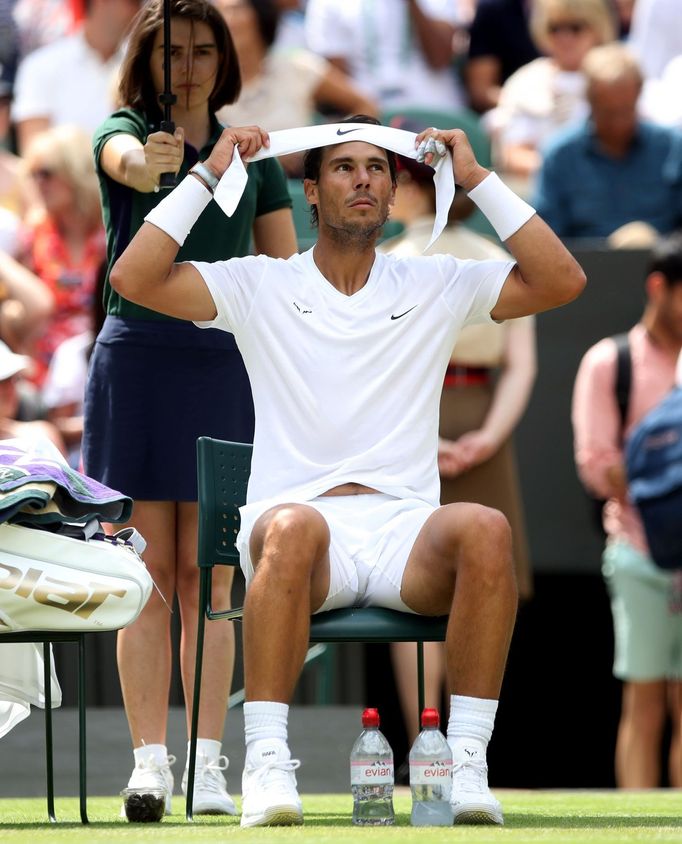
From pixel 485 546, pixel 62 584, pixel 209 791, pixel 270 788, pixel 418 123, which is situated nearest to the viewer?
pixel 270 788

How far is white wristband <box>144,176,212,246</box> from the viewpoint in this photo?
463 centimetres

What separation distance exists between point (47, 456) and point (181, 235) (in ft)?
2.13

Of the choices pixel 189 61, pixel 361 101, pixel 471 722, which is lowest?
pixel 471 722

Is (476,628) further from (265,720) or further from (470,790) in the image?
(265,720)

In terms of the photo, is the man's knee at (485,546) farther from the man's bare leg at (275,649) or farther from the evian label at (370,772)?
the evian label at (370,772)

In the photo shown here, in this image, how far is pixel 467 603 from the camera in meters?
4.25

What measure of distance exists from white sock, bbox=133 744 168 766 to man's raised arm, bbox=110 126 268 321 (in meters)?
1.20

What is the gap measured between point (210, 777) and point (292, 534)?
3.62ft

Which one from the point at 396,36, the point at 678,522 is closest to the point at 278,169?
the point at 678,522

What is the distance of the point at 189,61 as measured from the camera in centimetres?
512

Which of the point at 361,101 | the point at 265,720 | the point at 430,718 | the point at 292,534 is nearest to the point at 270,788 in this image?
the point at 265,720

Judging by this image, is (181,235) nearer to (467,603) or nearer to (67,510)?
(67,510)

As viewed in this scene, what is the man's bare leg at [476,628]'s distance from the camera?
4.23 m

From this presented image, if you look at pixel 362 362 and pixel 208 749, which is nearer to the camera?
pixel 362 362
